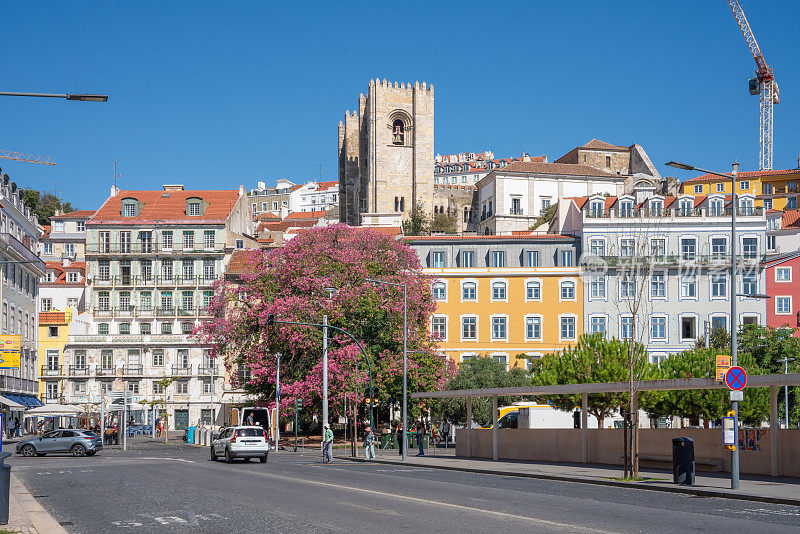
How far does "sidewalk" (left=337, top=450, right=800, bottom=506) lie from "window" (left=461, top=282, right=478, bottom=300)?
3845 cm

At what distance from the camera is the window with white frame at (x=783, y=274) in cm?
8250

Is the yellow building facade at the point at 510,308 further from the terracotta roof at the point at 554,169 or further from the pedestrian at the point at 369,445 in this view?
the terracotta roof at the point at 554,169

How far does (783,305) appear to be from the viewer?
82.1 m

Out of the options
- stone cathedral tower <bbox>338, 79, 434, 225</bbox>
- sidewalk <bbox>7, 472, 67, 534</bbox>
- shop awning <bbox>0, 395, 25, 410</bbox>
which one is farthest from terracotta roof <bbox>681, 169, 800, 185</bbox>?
sidewalk <bbox>7, 472, 67, 534</bbox>

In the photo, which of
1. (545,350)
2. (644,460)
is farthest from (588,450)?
(545,350)

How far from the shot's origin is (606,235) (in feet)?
260

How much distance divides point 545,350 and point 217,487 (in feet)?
179

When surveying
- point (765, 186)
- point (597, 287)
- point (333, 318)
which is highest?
point (765, 186)

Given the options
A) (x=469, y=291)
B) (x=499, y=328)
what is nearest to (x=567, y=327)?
(x=499, y=328)

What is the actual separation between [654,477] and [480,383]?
3721 cm

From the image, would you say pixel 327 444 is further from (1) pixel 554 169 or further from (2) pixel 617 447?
(1) pixel 554 169

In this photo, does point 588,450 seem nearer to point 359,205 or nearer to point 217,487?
point 217,487

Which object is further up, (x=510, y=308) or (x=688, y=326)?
(x=510, y=308)

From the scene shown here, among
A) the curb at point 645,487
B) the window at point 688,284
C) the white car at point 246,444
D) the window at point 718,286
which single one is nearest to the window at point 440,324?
the window at point 688,284
